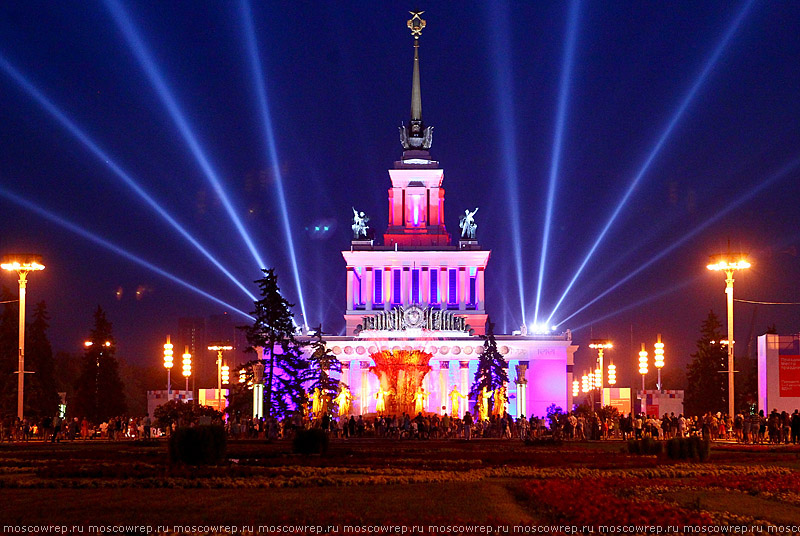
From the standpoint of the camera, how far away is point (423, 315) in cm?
10212

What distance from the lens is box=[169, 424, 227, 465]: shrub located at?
28.5 metres

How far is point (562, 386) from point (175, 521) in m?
86.3

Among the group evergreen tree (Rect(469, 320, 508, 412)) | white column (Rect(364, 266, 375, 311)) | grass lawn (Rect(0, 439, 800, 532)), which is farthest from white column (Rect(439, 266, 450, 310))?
grass lawn (Rect(0, 439, 800, 532))

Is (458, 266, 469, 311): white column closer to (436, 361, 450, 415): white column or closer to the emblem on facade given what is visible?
the emblem on facade

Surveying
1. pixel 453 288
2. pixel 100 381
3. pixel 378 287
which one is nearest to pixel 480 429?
pixel 100 381

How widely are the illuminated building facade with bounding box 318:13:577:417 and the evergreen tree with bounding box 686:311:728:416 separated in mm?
11492

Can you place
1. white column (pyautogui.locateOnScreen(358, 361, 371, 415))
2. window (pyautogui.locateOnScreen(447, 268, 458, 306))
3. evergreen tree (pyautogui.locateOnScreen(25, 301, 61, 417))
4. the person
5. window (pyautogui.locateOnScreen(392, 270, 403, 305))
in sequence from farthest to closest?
window (pyautogui.locateOnScreen(447, 268, 458, 306)) < window (pyautogui.locateOnScreen(392, 270, 403, 305)) < white column (pyautogui.locateOnScreen(358, 361, 371, 415)) < evergreen tree (pyautogui.locateOnScreen(25, 301, 61, 417)) < the person

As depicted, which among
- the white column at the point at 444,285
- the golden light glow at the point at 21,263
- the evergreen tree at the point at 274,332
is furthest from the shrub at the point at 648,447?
the white column at the point at 444,285

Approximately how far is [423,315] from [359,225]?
17.6 meters

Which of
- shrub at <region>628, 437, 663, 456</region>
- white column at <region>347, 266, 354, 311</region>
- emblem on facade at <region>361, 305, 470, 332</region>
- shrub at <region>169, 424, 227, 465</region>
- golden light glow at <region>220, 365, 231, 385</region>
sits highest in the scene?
white column at <region>347, 266, 354, 311</region>

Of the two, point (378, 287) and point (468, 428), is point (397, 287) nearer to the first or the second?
point (378, 287)

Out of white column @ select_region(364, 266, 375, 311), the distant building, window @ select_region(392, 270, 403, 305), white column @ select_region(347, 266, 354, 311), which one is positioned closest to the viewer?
the distant building

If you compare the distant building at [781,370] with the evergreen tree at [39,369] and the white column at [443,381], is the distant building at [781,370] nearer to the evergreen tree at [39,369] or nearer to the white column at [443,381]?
the white column at [443,381]

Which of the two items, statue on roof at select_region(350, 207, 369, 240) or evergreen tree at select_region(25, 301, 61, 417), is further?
statue on roof at select_region(350, 207, 369, 240)
